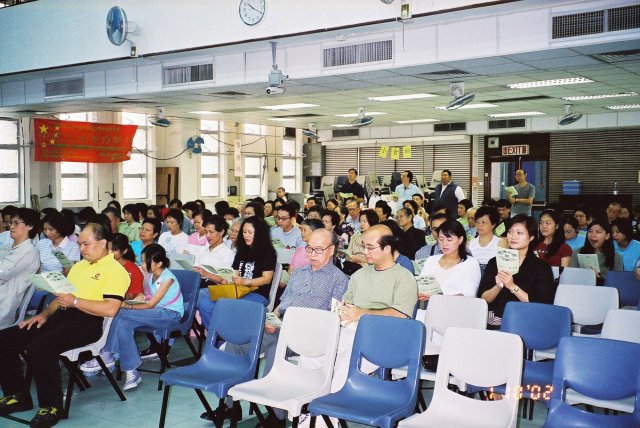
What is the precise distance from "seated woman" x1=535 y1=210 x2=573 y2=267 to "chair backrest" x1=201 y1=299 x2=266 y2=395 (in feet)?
11.9

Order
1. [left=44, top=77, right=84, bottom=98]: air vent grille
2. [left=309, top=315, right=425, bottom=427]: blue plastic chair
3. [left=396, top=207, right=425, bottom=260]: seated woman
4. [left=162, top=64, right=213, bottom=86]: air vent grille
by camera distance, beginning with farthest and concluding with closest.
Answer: [left=44, top=77, right=84, bottom=98]: air vent grille
[left=162, top=64, right=213, bottom=86]: air vent grille
[left=396, top=207, right=425, bottom=260]: seated woman
[left=309, top=315, right=425, bottom=427]: blue plastic chair

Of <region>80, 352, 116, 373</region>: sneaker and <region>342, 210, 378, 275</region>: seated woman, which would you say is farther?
<region>342, 210, 378, 275</region>: seated woman

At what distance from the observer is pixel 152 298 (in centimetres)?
509

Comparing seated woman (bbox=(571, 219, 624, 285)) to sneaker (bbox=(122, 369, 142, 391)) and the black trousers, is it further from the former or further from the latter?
the black trousers

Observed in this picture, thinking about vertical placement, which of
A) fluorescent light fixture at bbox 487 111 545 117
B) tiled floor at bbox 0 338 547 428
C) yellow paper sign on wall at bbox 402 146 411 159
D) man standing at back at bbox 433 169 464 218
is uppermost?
fluorescent light fixture at bbox 487 111 545 117

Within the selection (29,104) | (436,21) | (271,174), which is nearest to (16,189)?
(29,104)

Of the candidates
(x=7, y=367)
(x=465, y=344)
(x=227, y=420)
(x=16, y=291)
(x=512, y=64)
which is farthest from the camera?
(x=512, y=64)

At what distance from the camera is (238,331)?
3941mm

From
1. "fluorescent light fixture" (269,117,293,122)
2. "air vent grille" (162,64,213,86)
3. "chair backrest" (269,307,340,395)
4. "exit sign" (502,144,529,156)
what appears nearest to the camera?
"chair backrest" (269,307,340,395)

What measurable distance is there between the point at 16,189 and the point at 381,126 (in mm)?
9169

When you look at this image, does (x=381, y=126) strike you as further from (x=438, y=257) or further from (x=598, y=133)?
(x=438, y=257)

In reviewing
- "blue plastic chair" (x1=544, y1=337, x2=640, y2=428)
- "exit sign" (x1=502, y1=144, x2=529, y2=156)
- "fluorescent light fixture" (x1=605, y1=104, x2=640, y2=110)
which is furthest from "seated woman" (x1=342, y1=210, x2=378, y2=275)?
"exit sign" (x1=502, y1=144, x2=529, y2=156)

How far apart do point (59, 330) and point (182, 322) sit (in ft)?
3.77

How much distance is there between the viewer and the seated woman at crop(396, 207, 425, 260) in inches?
300
